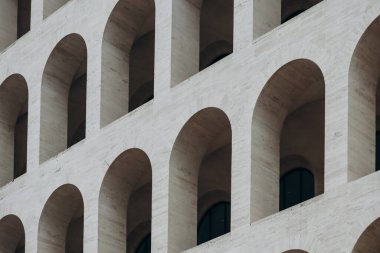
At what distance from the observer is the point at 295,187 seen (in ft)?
138

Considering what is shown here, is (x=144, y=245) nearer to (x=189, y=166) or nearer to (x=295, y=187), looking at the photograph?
(x=189, y=166)

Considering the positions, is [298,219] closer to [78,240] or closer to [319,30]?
[319,30]

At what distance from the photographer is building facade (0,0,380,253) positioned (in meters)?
36.2

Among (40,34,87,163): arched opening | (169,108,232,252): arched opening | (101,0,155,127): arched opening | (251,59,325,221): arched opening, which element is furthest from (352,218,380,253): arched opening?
(40,34,87,163): arched opening

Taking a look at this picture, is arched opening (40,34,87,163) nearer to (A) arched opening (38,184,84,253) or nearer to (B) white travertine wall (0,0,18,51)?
(A) arched opening (38,184,84,253)

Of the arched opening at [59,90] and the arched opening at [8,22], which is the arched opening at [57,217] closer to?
the arched opening at [59,90]

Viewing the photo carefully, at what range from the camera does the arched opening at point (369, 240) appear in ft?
114

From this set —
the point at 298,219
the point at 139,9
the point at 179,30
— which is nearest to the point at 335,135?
the point at 298,219

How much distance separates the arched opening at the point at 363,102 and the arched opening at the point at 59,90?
477 inches

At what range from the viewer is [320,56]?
122ft

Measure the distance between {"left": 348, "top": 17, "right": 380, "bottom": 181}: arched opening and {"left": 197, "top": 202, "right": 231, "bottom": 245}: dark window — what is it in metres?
8.06

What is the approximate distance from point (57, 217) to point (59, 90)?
3964mm

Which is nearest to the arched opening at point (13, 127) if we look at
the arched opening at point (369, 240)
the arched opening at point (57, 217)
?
the arched opening at point (57, 217)

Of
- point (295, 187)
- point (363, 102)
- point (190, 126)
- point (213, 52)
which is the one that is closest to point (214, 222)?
point (295, 187)
